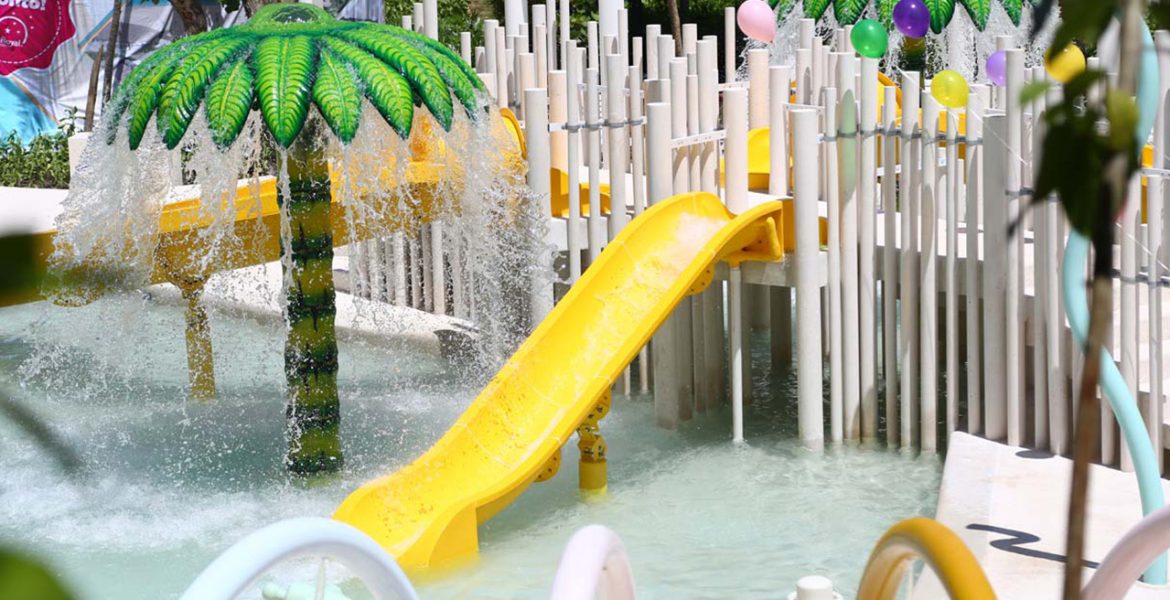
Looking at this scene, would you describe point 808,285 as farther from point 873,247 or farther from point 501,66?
point 501,66

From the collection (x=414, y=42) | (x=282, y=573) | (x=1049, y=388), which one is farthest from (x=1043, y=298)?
(x=282, y=573)

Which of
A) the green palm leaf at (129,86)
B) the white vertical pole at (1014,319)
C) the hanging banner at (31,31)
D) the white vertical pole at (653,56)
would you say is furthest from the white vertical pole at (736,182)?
the hanging banner at (31,31)

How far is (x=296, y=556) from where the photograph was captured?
7.64 feet

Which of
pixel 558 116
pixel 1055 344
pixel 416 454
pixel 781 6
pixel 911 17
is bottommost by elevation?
pixel 416 454

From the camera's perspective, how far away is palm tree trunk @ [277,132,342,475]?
638 cm

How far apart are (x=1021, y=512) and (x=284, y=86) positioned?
304 centimetres

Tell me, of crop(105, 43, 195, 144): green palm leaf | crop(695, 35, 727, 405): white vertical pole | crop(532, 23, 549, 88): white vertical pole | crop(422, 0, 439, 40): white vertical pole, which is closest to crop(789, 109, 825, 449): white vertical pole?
crop(695, 35, 727, 405): white vertical pole

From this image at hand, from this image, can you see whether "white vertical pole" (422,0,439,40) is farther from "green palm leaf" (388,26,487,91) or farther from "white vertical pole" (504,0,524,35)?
"green palm leaf" (388,26,487,91)

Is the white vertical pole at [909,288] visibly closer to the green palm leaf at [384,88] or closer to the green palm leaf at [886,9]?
the green palm leaf at [384,88]

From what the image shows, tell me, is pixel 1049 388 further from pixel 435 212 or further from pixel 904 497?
pixel 435 212

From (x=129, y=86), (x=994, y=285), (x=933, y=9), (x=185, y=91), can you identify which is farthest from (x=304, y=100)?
(x=933, y=9)

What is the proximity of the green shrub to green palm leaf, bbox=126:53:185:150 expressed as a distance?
9.70m

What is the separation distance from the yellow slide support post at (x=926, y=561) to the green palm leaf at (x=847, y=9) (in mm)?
10035

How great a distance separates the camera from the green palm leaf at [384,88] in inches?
229
